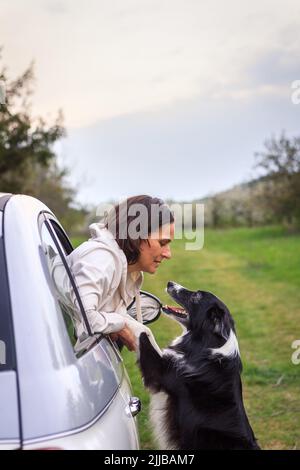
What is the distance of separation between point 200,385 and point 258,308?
27.2 feet

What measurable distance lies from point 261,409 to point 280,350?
2.33 m

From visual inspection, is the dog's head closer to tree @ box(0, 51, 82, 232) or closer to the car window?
the car window

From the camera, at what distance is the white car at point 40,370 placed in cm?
181

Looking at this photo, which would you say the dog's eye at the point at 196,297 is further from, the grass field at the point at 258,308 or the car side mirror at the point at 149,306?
the grass field at the point at 258,308

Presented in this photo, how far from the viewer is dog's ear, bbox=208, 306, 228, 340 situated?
3.28 m

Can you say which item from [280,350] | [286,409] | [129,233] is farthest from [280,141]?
[129,233]

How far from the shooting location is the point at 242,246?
66.3ft

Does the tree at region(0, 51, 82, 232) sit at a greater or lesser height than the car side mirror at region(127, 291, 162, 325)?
greater

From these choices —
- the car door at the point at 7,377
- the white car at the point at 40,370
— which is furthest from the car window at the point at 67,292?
the car door at the point at 7,377

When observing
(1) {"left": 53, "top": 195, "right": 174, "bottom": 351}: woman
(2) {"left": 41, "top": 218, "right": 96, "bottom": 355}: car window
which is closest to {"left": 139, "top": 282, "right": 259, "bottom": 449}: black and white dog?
(1) {"left": 53, "top": 195, "right": 174, "bottom": 351}: woman

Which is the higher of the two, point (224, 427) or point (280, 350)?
point (224, 427)

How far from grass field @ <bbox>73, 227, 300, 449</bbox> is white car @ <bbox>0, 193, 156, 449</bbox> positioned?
114cm
